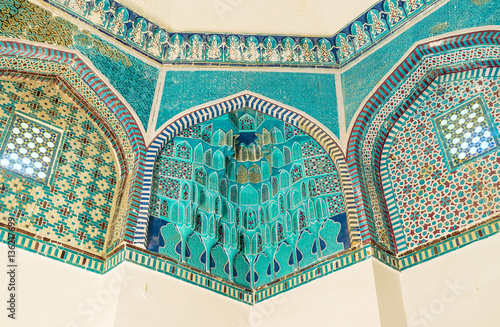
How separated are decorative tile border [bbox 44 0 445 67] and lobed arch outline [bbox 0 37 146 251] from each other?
685 mm

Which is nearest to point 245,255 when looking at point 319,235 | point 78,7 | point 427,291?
point 319,235

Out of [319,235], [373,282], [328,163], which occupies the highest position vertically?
[328,163]

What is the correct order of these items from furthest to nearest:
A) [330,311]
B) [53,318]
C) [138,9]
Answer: [138,9] < [330,311] < [53,318]

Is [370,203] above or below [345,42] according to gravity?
below

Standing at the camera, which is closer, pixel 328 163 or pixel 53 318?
pixel 53 318

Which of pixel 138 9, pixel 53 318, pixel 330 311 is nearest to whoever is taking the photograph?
pixel 53 318

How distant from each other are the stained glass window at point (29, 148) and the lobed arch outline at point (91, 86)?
1.96 feet

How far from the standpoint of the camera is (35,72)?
671cm

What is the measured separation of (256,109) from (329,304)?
265 cm

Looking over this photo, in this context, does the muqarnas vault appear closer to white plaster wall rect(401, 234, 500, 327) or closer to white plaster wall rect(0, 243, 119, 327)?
white plaster wall rect(0, 243, 119, 327)

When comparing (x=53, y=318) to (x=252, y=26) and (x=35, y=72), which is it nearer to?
(x=35, y=72)

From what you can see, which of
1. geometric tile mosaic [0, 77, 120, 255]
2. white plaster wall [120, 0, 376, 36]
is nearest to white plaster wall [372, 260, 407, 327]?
geometric tile mosaic [0, 77, 120, 255]

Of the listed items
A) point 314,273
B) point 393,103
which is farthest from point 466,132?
point 314,273

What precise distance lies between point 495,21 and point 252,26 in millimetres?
3007
